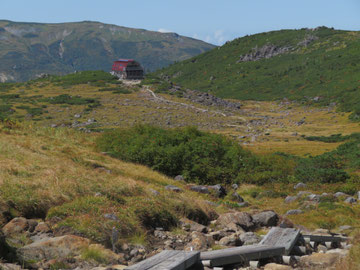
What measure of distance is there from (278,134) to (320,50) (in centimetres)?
11078

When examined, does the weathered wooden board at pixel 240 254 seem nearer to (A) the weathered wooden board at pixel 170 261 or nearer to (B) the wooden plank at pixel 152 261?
(A) the weathered wooden board at pixel 170 261

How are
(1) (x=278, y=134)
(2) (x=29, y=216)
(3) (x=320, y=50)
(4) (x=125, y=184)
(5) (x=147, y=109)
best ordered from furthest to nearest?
(3) (x=320, y=50) < (5) (x=147, y=109) < (1) (x=278, y=134) < (4) (x=125, y=184) < (2) (x=29, y=216)

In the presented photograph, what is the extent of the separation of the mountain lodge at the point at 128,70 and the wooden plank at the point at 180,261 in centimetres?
11552

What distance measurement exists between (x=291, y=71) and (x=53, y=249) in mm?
150705

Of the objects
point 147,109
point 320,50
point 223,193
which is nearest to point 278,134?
point 147,109

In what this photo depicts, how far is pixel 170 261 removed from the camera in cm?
697

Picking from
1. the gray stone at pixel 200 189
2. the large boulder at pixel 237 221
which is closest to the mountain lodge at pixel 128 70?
the gray stone at pixel 200 189

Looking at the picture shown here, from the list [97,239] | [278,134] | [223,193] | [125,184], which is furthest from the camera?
[278,134]

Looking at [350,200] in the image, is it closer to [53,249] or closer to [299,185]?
[299,185]

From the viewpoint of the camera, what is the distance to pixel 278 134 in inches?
2584

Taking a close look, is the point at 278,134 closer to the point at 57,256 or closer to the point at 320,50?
the point at 57,256

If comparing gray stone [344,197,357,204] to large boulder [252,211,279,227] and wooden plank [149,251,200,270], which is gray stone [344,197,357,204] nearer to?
large boulder [252,211,279,227]

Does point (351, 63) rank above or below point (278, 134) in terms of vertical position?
above

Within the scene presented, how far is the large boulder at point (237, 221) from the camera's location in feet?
42.9
